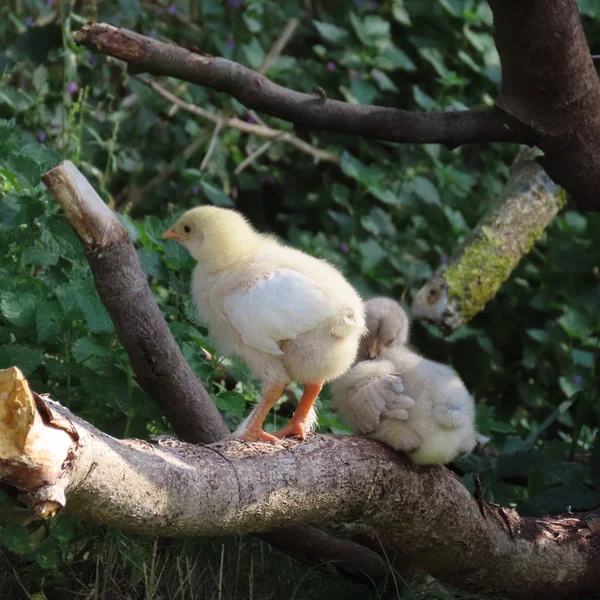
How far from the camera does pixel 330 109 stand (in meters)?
3.61

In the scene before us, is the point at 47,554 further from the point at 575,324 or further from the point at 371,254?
the point at 575,324

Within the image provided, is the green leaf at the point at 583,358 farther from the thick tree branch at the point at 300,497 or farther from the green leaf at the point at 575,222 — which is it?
the thick tree branch at the point at 300,497

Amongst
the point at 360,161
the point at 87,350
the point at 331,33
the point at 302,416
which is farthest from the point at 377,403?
the point at 331,33

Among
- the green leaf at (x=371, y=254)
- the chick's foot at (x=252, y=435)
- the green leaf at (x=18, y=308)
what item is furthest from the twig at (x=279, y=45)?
the chick's foot at (x=252, y=435)

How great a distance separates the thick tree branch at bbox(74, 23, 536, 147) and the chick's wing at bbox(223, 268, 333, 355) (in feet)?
2.68

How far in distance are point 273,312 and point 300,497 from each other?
1.70ft

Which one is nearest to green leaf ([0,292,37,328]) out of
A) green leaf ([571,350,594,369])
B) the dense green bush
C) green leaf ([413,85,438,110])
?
the dense green bush

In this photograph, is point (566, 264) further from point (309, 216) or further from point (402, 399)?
point (402, 399)

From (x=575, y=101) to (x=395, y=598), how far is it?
1.60 metres

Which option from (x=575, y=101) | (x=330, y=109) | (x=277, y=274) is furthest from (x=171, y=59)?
(x=575, y=101)

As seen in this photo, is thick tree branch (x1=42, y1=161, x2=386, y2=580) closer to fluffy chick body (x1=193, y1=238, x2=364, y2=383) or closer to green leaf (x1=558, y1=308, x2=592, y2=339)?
fluffy chick body (x1=193, y1=238, x2=364, y2=383)

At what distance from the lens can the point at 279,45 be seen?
632 centimetres

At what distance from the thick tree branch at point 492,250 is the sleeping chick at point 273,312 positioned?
1.61 m

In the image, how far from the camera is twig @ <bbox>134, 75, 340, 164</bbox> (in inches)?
227
